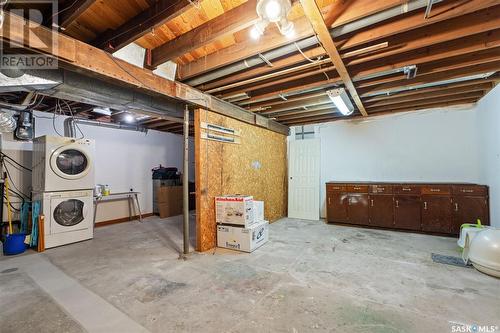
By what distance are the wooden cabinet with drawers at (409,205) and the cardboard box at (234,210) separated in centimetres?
247

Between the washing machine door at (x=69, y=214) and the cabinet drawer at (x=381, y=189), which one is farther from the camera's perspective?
the cabinet drawer at (x=381, y=189)

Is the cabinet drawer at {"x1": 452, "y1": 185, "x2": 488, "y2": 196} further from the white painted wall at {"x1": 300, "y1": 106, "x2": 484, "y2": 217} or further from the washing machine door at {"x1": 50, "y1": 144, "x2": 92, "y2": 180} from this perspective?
the washing machine door at {"x1": 50, "y1": 144, "x2": 92, "y2": 180}

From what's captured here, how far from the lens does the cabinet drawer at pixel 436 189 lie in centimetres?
414

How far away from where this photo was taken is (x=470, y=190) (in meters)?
3.97

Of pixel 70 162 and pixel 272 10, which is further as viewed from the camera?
pixel 70 162

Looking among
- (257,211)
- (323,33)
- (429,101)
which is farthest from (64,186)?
(429,101)

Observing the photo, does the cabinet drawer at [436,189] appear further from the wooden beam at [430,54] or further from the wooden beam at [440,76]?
the wooden beam at [430,54]

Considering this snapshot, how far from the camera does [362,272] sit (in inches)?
107

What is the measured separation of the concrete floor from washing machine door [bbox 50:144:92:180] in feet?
4.33

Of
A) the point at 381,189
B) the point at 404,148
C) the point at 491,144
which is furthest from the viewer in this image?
the point at 404,148

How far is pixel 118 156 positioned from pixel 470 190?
25.1ft

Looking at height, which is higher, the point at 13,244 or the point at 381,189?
the point at 381,189

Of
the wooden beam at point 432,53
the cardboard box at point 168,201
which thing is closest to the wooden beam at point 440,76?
the wooden beam at point 432,53

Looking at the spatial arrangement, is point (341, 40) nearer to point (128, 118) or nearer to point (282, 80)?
point (282, 80)
